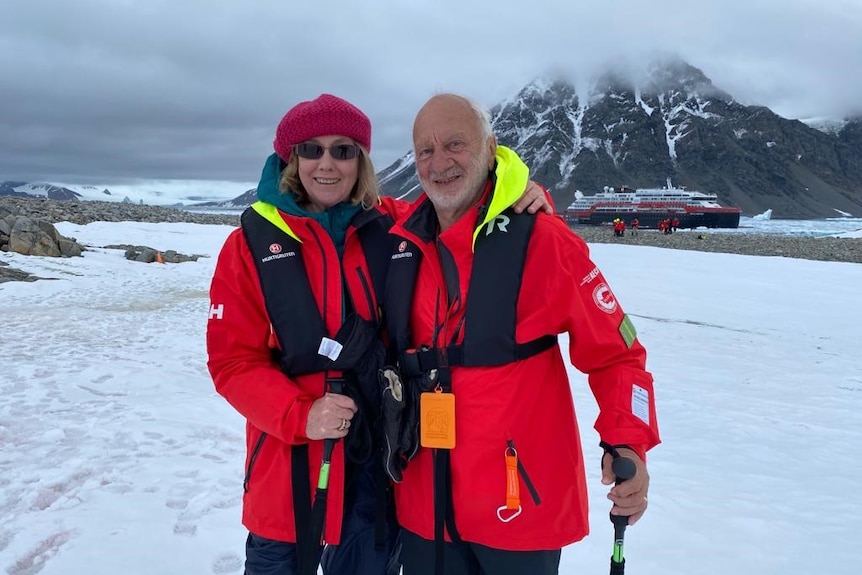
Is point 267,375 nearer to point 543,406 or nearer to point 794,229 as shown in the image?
point 543,406

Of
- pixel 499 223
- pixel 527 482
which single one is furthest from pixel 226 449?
pixel 499 223

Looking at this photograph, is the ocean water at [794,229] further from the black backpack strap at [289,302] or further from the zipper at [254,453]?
the zipper at [254,453]

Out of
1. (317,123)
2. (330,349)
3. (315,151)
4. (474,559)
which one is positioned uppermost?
(317,123)

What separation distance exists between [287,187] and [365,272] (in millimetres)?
490

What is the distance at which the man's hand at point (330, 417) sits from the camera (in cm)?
205

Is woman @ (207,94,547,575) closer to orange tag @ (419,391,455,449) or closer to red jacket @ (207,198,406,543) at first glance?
red jacket @ (207,198,406,543)

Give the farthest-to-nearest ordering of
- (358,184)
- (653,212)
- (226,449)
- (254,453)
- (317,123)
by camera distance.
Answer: (653,212)
(226,449)
(358,184)
(317,123)
(254,453)

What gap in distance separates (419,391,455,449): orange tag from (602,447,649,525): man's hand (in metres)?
0.54

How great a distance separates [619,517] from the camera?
1.98m

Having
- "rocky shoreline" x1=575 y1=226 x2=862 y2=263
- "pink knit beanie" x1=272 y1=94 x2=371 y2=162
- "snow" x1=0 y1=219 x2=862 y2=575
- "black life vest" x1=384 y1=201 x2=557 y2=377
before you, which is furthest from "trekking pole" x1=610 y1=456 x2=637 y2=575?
"rocky shoreline" x1=575 y1=226 x2=862 y2=263

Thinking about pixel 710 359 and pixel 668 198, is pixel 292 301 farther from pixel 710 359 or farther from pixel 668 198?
pixel 668 198

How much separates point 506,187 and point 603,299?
0.54 m

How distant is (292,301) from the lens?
2191mm

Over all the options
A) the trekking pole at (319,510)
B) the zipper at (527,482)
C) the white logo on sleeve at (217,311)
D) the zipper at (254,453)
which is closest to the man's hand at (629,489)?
the zipper at (527,482)
